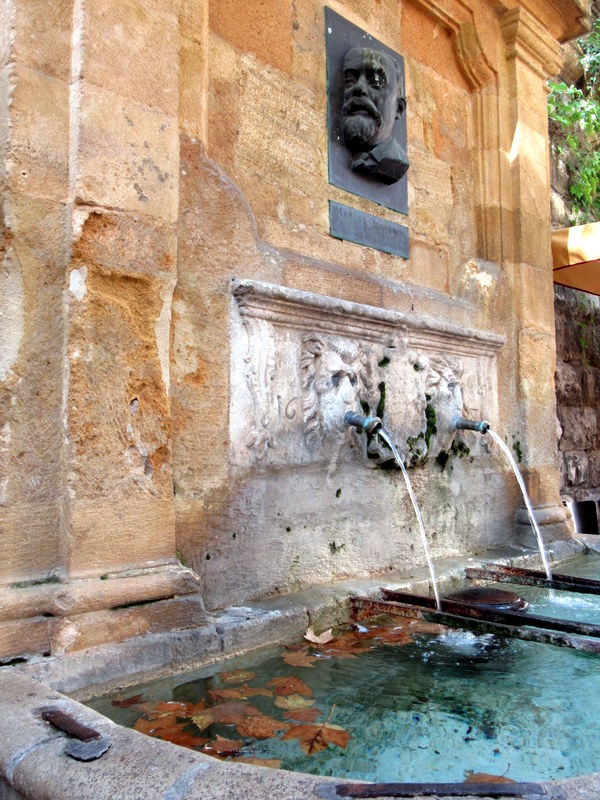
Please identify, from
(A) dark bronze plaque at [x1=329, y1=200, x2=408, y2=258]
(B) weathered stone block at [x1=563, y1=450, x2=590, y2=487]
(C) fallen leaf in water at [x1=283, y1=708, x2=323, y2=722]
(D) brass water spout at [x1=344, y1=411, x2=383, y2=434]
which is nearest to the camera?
(C) fallen leaf in water at [x1=283, y1=708, x2=323, y2=722]

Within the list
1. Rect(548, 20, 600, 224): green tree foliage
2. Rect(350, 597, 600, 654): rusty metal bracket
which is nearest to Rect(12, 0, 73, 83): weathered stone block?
Rect(350, 597, 600, 654): rusty metal bracket

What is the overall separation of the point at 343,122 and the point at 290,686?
2.94m

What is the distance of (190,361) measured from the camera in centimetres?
280

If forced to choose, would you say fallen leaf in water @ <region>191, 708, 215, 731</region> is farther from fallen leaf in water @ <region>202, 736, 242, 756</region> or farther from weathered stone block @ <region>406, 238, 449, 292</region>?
weathered stone block @ <region>406, 238, 449, 292</region>

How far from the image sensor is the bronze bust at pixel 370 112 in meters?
3.73

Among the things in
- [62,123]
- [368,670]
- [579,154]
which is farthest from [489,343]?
[579,154]

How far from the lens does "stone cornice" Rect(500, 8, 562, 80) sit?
4.88 metres

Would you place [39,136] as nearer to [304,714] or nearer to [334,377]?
[334,377]

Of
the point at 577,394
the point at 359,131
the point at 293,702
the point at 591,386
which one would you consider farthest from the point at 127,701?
the point at 591,386

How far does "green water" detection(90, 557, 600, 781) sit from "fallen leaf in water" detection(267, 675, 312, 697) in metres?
0.02

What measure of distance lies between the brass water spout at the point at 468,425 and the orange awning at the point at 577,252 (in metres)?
2.05

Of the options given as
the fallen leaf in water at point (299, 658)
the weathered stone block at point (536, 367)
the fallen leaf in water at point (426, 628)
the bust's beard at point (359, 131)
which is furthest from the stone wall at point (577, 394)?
the fallen leaf in water at point (299, 658)

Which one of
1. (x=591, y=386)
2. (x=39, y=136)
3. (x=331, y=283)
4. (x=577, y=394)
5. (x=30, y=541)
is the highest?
(x=39, y=136)

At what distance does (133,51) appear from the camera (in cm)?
248
